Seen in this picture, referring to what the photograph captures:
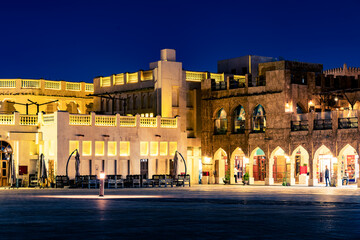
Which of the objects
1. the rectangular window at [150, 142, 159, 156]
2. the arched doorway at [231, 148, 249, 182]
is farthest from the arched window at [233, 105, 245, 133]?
the rectangular window at [150, 142, 159, 156]

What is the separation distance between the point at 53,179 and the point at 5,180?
4593mm

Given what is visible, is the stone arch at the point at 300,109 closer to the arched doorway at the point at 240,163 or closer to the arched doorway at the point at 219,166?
the arched doorway at the point at 240,163

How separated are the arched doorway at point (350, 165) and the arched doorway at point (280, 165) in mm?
4967

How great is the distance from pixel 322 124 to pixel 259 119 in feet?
22.4

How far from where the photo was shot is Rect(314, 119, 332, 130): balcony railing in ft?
178

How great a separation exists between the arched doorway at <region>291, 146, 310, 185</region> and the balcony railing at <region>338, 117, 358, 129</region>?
4781mm

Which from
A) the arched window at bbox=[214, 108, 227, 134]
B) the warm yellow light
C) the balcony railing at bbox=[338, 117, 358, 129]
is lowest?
the warm yellow light

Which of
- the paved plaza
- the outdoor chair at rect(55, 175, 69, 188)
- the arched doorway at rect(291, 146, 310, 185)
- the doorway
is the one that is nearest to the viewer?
the paved plaza

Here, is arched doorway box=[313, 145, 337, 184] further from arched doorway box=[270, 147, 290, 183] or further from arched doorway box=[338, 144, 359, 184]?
arched doorway box=[270, 147, 290, 183]

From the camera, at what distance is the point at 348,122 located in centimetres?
5297

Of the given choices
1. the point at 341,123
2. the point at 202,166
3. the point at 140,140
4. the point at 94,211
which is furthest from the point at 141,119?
the point at 94,211

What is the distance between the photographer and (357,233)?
1553 centimetres

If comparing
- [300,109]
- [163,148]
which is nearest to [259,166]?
[300,109]

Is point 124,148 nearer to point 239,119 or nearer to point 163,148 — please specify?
point 163,148
